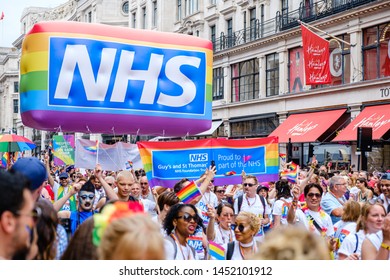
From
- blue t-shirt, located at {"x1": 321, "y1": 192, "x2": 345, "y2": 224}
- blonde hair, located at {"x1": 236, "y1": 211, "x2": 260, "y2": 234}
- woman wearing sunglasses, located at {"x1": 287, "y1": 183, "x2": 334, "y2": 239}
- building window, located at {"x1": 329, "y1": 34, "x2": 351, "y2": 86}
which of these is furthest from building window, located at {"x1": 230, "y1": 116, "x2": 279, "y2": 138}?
blonde hair, located at {"x1": 236, "y1": 211, "x2": 260, "y2": 234}

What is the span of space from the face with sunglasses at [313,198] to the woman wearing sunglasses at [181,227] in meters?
2.07

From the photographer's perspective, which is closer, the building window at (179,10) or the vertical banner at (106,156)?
the vertical banner at (106,156)

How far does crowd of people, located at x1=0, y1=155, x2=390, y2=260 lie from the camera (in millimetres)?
2656

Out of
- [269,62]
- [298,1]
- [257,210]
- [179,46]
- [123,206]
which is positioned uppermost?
[298,1]

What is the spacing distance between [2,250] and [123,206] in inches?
23.3

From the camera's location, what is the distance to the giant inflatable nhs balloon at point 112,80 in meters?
9.20

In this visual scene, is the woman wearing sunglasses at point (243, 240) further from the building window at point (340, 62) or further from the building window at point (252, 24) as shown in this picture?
the building window at point (252, 24)

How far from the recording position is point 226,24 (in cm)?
3453

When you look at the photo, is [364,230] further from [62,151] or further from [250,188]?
[62,151]

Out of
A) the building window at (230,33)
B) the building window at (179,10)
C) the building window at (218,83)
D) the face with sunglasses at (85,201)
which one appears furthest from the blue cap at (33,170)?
the building window at (179,10)

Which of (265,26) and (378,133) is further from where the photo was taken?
(265,26)

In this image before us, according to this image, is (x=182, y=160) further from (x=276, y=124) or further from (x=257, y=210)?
(x=276, y=124)
